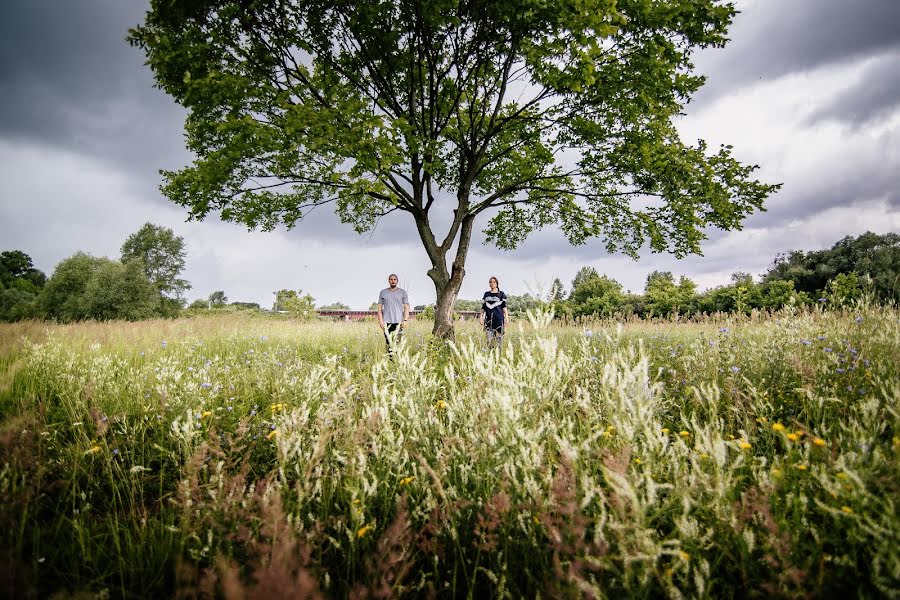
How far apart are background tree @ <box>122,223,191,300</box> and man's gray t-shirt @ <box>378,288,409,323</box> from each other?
53.5 meters

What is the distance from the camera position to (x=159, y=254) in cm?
4997

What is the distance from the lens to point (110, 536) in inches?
85.0

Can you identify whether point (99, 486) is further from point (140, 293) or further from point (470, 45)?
point (140, 293)

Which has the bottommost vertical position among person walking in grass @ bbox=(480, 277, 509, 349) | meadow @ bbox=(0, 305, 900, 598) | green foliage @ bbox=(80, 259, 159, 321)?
meadow @ bbox=(0, 305, 900, 598)

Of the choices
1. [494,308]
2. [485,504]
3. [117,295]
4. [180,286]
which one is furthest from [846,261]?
[180,286]

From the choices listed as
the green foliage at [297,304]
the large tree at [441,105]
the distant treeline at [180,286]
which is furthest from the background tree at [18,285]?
the large tree at [441,105]

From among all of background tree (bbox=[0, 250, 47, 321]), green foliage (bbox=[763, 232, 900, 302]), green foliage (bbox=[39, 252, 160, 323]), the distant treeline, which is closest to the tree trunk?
the distant treeline

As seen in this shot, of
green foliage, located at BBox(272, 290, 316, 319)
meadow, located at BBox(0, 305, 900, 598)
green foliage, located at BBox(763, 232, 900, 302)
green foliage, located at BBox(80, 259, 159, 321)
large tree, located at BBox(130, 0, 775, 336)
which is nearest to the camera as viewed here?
meadow, located at BBox(0, 305, 900, 598)

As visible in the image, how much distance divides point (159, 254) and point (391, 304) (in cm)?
5688

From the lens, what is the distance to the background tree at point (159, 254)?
49062mm

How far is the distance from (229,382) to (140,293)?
4125cm

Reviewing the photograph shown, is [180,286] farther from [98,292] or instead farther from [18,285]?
[18,285]

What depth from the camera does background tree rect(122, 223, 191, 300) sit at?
4906cm

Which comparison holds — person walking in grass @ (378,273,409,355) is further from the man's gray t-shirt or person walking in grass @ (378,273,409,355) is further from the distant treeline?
the distant treeline
